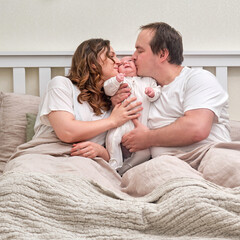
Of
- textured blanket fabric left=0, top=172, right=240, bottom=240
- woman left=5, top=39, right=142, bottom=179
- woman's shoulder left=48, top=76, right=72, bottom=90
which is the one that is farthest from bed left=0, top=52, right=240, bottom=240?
woman's shoulder left=48, top=76, right=72, bottom=90

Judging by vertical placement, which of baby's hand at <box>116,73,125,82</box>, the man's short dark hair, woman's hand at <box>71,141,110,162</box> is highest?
the man's short dark hair

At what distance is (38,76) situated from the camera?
2.22 metres

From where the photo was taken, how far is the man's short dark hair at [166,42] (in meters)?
1.89

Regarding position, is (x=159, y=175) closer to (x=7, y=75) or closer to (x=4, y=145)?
(x=4, y=145)

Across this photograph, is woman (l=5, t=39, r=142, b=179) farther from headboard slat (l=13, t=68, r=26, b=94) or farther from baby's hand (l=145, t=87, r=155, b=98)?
headboard slat (l=13, t=68, r=26, b=94)

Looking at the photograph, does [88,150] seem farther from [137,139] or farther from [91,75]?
[91,75]

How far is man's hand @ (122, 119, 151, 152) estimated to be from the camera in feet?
5.79

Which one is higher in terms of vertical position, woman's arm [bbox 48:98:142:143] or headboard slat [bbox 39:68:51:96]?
headboard slat [bbox 39:68:51:96]

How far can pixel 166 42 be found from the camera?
1.90 metres

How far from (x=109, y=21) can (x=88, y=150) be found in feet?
2.83

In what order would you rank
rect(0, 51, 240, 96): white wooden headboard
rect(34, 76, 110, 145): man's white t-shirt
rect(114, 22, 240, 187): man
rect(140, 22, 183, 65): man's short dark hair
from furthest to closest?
rect(0, 51, 240, 96): white wooden headboard
rect(140, 22, 183, 65): man's short dark hair
rect(34, 76, 110, 145): man's white t-shirt
rect(114, 22, 240, 187): man

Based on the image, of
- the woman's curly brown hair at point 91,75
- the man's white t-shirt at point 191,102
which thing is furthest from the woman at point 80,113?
the man's white t-shirt at point 191,102

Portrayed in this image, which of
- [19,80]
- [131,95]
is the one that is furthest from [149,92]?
[19,80]

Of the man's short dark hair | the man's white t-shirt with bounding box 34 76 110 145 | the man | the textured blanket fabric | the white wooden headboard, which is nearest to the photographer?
the textured blanket fabric
